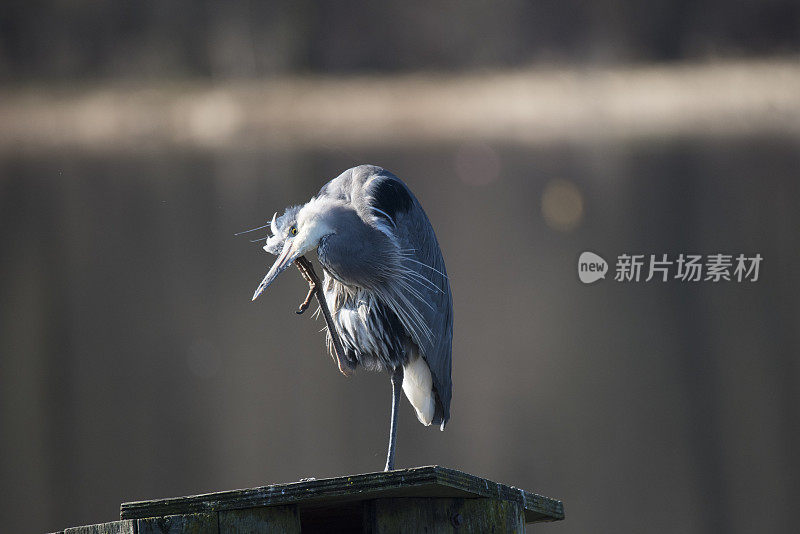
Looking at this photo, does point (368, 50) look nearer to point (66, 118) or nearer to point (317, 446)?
point (66, 118)

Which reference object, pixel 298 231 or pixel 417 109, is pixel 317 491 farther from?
pixel 417 109

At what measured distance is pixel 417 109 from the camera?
370cm

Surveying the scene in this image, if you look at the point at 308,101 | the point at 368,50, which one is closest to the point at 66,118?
the point at 308,101

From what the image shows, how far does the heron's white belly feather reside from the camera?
2232 millimetres

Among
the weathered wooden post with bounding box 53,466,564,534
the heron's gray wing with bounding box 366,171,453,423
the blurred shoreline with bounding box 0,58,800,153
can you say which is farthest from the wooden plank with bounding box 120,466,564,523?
the blurred shoreline with bounding box 0,58,800,153

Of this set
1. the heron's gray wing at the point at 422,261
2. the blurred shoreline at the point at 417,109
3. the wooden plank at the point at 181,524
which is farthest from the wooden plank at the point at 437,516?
the blurred shoreline at the point at 417,109

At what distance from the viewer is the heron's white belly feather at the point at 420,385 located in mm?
2232

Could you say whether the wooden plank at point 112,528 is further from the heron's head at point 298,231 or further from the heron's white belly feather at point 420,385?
the heron's white belly feather at point 420,385

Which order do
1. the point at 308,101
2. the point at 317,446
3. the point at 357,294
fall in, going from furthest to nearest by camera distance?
1. the point at 308,101
2. the point at 317,446
3. the point at 357,294

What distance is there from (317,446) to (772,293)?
5.67ft

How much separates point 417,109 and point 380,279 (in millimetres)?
1774

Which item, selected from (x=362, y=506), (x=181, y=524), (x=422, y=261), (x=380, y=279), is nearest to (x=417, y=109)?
(x=422, y=261)

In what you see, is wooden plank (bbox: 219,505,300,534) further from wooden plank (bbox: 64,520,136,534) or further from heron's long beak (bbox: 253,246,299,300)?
heron's long beak (bbox: 253,246,299,300)

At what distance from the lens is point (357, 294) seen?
216 centimetres
